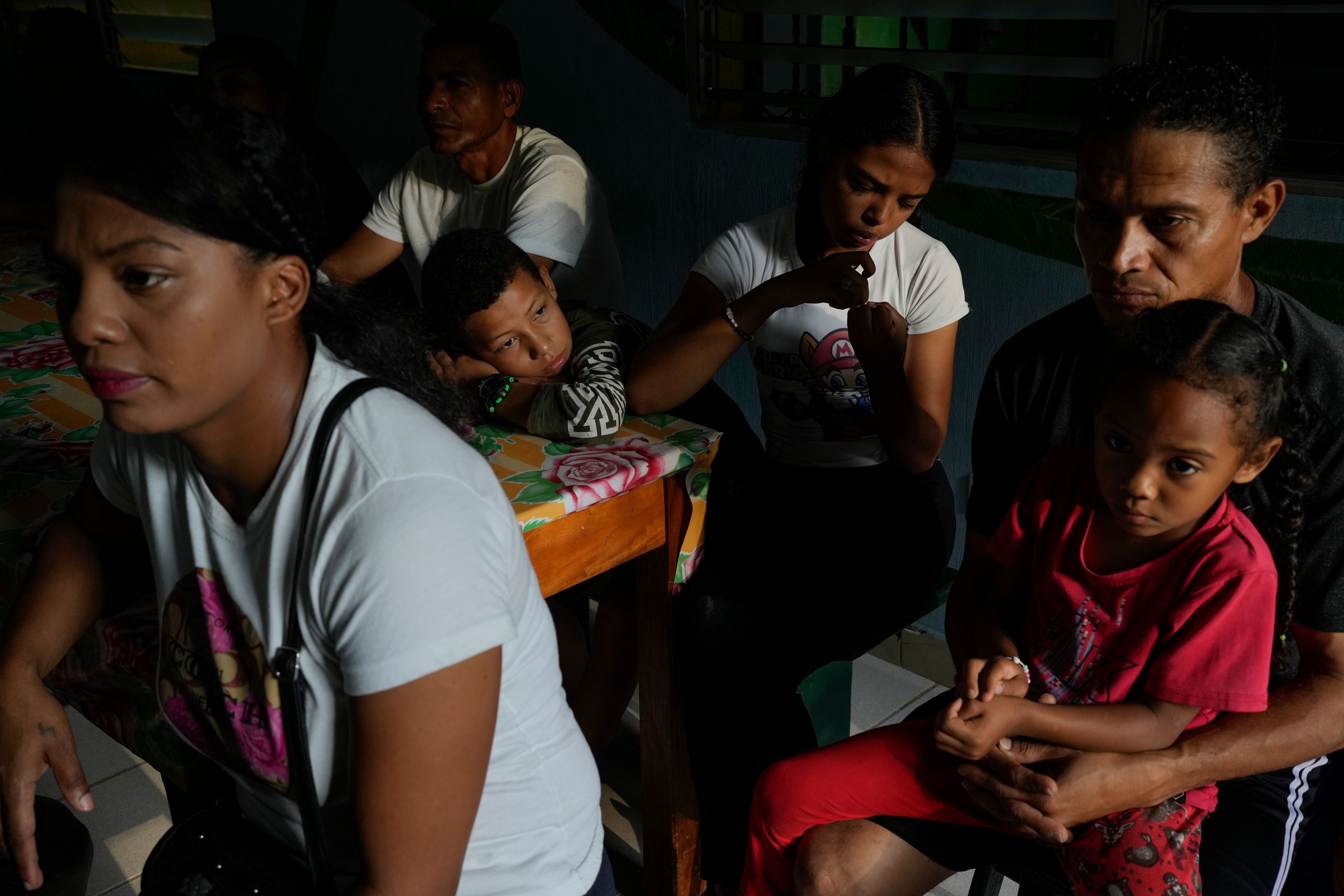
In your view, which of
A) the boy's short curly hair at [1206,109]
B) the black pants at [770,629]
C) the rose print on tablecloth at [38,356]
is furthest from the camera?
the rose print on tablecloth at [38,356]

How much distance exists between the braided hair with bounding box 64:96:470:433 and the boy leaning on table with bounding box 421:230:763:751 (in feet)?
2.47

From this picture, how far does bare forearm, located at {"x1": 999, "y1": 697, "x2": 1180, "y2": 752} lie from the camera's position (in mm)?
1309

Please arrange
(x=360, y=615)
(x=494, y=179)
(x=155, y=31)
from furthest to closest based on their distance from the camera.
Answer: (x=155, y=31) → (x=494, y=179) → (x=360, y=615)

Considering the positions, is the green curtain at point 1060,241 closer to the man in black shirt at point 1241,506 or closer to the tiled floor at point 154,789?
the man in black shirt at point 1241,506

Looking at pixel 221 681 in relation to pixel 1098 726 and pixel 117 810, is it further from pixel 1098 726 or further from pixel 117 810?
pixel 117 810

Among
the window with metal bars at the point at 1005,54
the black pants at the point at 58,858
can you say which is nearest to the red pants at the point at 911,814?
the black pants at the point at 58,858

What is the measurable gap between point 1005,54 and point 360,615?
2.01m

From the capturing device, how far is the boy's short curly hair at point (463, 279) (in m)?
1.96

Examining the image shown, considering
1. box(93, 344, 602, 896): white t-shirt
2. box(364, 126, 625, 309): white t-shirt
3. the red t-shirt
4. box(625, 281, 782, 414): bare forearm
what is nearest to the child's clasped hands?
the red t-shirt

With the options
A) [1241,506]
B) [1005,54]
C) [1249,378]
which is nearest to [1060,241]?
[1005,54]

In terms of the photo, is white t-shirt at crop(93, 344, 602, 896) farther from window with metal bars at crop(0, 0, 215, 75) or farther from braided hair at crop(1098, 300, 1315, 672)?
window with metal bars at crop(0, 0, 215, 75)

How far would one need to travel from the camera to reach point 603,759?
2557mm

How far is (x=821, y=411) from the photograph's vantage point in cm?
216

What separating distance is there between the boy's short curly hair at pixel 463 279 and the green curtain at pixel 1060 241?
3.53 feet
